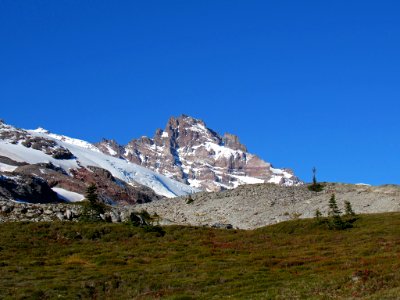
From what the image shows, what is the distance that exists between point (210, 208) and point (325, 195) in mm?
21929

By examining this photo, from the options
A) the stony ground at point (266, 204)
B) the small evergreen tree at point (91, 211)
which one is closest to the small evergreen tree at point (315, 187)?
the stony ground at point (266, 204)

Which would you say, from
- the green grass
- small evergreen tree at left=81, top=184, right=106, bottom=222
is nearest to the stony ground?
small evergreen tree at left=81, top=184, right=106, bottom=222

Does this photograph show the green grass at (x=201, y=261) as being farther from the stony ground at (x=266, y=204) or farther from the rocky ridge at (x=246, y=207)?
the stony ground at (x=266, y=204)

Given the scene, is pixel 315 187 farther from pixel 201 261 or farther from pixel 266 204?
pixel 201 261

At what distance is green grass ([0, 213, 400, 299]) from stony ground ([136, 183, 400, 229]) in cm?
1386

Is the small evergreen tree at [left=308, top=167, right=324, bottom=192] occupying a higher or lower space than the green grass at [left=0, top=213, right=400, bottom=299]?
higher

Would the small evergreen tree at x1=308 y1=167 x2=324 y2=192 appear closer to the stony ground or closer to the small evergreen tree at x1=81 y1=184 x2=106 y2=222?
the stony ground

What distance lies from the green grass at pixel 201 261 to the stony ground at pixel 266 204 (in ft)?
45.5

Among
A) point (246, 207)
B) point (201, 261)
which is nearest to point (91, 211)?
point (246, 207)

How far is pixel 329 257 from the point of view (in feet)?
171

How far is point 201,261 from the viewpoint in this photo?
173 ft

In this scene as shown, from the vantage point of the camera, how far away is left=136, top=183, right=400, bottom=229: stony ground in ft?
313

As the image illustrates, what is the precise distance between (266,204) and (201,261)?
179 ft

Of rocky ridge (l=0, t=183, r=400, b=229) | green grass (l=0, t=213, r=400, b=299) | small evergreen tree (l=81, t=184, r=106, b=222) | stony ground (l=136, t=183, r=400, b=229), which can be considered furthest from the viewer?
stony ground (l=136, t=183, r=400, b=229)
